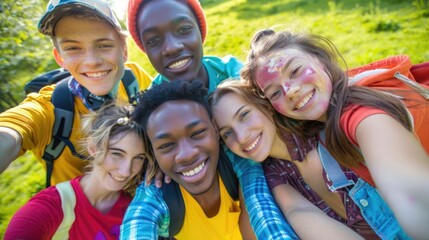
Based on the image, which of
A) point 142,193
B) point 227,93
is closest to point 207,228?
point 142,193

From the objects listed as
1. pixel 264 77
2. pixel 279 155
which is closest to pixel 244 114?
pixel 264 77

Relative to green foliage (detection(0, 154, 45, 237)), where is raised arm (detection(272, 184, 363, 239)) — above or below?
above

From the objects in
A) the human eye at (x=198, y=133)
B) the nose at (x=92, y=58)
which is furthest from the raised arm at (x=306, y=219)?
the nose at (x=92, y=58)

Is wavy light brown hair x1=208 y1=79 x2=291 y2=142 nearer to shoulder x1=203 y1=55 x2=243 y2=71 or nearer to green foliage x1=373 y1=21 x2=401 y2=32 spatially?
shoulder x1=203 y1=55 x2=243 y2=71

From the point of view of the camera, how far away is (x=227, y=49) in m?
7.64

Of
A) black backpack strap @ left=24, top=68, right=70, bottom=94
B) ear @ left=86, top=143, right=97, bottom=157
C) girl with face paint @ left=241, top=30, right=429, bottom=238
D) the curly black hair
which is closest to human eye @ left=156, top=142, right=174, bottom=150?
the curly black hair

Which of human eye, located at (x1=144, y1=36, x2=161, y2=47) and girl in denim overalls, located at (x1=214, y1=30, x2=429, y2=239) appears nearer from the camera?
girl in denim overalls, located at (x1=214, y1=30, x2=429, y2=239)

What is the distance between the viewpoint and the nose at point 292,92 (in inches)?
73.3

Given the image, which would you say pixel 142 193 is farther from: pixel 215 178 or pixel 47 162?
pixel 47 162

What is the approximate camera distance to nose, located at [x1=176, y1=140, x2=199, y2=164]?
183cm

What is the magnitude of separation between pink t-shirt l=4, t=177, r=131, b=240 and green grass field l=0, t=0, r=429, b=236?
1.83 meters

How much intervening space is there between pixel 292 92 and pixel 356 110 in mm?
413

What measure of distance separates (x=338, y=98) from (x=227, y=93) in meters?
0.72

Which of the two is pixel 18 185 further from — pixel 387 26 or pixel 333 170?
pixel 387 26
